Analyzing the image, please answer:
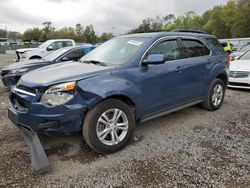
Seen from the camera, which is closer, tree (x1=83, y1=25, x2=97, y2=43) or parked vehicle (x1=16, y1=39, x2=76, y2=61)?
parked vehicle (x1=16, y1=39, x2=76, y2=61)

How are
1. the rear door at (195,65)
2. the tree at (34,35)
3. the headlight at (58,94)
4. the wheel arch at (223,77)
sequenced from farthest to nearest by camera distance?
the tree at (34,35) < the wheel arch at (223,77) < the rear door at (195,65) < the headlight at (58,94)

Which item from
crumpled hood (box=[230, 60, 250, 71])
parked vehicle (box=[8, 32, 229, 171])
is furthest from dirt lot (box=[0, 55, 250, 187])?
crumpled hood (box=[230, 60, 250, 71])

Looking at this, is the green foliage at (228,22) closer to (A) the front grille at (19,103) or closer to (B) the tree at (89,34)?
(B) the tree at (89,34)

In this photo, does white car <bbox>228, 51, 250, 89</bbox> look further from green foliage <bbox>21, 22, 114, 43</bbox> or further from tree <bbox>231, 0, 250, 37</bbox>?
green foliage <bbox>21, 22, 114, 43</bbox>

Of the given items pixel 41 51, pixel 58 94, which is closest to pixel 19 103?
pixel 58 94

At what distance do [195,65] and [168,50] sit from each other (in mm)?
710

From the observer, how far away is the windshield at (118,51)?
142 inches

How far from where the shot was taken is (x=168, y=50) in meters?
4.04

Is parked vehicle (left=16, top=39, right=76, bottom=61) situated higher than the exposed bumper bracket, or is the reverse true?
parked vehicle (left=16, top=39, right=76, bottom=61)

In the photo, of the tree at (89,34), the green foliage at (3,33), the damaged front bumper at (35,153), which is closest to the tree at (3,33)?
the green foliage at (3,33)

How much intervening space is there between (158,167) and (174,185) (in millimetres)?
387

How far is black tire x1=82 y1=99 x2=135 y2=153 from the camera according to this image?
2984 mm

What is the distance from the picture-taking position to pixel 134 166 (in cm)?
294

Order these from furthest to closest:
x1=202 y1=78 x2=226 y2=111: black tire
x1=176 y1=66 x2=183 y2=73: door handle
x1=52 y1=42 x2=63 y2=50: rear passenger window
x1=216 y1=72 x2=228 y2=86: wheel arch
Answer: x1=52 y1=42 x2=63 y2=50: rear passenger window < x1=216 y1=72 x2=228 y2=86: wheel arch < x1=202 y1=78 x2=226 y2=111: black tire < x1=176 y1=66 x2=183 y2=73: door handle
